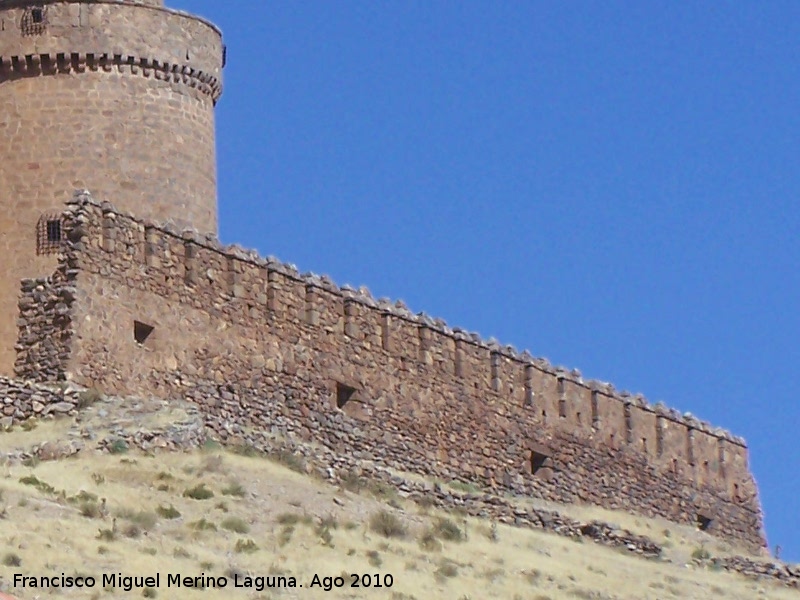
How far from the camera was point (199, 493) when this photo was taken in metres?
32.8

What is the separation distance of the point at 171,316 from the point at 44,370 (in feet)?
7.77

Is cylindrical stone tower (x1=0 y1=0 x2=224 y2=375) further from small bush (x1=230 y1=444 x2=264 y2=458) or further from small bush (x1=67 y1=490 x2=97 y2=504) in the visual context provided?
small bush (x1=67 y1=490 x2=97 y2=504)

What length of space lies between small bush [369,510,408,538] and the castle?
325 centimetres

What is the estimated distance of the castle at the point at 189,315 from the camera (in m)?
37.0

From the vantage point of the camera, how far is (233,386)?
3866 cm

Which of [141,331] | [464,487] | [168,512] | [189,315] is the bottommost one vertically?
[168,512]

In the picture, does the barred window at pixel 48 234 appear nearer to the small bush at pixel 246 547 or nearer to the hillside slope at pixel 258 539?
the hillside slope at pixel 258 539

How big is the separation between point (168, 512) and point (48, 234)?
32.2ft

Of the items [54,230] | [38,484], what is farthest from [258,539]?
[54,230]

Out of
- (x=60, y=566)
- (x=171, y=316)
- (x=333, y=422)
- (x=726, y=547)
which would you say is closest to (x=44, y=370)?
(x=171, y=316)

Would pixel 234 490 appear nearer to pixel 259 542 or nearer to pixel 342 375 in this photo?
pixel 259 542

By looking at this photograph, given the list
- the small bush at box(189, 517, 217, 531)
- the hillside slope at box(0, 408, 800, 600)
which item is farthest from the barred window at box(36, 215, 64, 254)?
the small bush at box(189, 517, 217, 531)

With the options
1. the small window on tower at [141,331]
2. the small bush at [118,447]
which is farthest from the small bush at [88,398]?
the small window on tower at [141,331]

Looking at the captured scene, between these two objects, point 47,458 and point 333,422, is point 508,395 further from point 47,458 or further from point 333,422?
point 47,458
